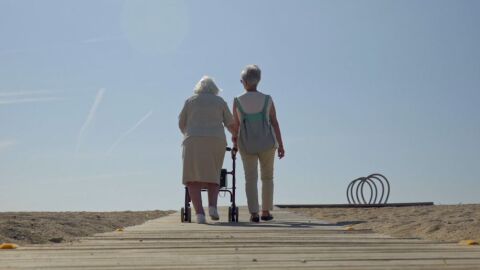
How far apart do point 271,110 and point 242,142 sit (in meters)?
0.54

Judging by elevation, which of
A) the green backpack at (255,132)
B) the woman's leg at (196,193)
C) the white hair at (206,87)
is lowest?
the woman's leg at (196,193)

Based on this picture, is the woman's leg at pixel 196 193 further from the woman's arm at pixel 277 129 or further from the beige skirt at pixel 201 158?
the woman's arm at pixel 277 129

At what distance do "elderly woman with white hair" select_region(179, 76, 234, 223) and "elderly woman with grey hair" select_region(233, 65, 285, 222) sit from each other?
22cm

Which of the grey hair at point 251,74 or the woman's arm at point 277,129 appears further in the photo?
the woman's arm at point 277,129

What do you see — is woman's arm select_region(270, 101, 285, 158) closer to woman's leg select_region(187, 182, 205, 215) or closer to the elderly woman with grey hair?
the elderly woman with grey hair

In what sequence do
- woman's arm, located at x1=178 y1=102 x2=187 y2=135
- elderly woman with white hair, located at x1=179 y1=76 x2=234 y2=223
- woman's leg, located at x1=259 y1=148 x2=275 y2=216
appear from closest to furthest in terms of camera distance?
elderly woman with white hair, located at x1=179 y1=76 x2=234 y2=223 → woman's arm, located at x1=178 y1=102 x2=187 y2=135 → woman's leg, located at x1=259 y1=148 x2=275 y2=216

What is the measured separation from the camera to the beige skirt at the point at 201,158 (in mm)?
8156

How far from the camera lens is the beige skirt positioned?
26.8ft

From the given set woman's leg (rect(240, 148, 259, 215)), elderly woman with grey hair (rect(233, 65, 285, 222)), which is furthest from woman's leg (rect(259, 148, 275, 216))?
woman's leg (rect(240, 148, 259, 215))

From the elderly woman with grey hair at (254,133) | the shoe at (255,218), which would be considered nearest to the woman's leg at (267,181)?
the elderly woman with grey hair at (254,133)

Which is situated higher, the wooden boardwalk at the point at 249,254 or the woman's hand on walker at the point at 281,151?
the woman's hand on walker at the point at 281,151

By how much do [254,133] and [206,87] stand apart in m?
0.78

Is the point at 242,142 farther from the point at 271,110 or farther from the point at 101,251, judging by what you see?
the point at 101,251

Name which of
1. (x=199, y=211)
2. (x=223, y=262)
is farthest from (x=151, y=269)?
(x=199, y=211)
